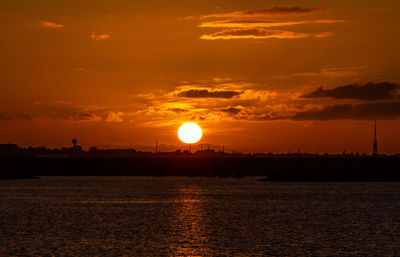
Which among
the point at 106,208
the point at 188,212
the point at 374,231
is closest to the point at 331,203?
the point at 188,212

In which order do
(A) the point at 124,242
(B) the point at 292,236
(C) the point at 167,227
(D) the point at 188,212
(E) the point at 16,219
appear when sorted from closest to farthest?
(A) the point at 124,242 → (B) the point at 292,236 → (C) the point at 167,227 → (E) the point at 16,219 → (D) the point at 188,212

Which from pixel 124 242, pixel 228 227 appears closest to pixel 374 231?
pixel 228 227

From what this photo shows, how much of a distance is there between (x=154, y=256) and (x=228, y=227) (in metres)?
24.0

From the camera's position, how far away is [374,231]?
71062 mm

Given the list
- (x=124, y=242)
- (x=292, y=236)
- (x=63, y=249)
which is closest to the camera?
(x=63, y=249)

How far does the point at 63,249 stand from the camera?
5775 cm

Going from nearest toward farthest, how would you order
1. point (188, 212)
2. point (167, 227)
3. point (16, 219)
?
point (167, 227) < point (16, 219) < point (188, 212)

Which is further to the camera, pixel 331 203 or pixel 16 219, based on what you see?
pixel 331 203

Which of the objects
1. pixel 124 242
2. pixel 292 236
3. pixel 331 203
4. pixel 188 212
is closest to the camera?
pixel 124 242

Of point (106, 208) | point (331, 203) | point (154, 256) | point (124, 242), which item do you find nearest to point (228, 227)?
point (124, 242)

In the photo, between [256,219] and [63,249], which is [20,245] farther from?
[256,219]

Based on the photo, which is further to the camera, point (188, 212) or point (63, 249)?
point (188, 212)

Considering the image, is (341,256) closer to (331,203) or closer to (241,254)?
(241,254)

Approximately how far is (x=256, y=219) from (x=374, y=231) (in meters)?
19.2
